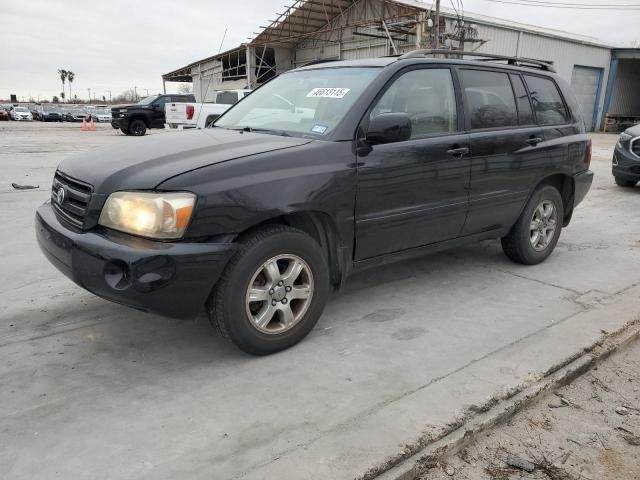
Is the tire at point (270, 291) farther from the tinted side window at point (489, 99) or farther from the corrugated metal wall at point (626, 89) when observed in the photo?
the corrugated metal wall at point (626, 89)

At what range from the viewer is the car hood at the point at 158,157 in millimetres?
2748

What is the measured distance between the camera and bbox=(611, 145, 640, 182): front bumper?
877cm

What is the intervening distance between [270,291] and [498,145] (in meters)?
2.32

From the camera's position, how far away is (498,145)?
13.6 feet

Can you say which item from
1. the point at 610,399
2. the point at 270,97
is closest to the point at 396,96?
Answer: the point at 270,97

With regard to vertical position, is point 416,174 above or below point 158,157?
below

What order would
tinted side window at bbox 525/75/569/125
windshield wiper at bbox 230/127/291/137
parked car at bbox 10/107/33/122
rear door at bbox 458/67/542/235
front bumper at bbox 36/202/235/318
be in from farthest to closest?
parked car at bbox 10/107/33/122
tinted side window at bbox 525/75/569/125
rear door at bbox 458/67/542/235
windshield wiper at bbox 230/127/291/137
front bumper at bbox 36/202/235/318

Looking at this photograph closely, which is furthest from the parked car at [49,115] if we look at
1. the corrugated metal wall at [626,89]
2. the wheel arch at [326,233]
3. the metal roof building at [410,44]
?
the wheel arch at [326,233]

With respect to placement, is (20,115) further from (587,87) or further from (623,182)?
(623,182)

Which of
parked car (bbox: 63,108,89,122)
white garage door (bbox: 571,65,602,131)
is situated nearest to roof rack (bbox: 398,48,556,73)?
white garage door (bbox: 571,65,602,131)

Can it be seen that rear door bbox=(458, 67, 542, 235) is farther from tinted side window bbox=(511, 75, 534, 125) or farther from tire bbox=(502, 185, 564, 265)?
tire bbox=(502, 185, 564, 265)

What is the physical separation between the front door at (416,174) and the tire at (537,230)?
0.96 meters

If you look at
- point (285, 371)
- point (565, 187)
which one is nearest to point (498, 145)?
point (565, 187)

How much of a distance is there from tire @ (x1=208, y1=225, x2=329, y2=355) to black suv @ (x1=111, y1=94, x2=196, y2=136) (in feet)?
64.9
